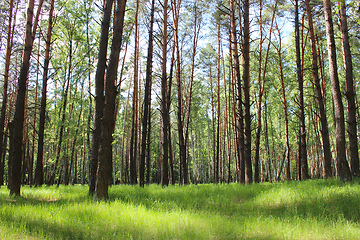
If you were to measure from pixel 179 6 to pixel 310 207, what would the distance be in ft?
37.3

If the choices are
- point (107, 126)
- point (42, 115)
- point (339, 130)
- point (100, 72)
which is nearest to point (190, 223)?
point (107, 126)

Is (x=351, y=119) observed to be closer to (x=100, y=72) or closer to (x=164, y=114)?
(x=164, y=114)

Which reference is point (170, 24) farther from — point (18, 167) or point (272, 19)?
point (18, 167)

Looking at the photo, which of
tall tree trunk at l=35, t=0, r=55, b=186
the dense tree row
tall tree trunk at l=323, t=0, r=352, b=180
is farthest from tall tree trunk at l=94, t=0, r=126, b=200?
tall tree trunk at l=323, t=0, r=352, b=180

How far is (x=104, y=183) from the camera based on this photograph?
5340 mm

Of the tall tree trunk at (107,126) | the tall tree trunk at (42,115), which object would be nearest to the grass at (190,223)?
the tall tree trunk at (107,126)

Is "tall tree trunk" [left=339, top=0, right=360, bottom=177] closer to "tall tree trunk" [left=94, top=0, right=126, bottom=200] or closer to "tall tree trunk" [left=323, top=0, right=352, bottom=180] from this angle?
"tall tree trunk" [left=323, top=0, right=352, bottom=180]

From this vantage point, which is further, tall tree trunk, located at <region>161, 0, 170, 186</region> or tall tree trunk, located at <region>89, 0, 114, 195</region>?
tall tree trunk, located at <region>161, 0, 170, 186</region>

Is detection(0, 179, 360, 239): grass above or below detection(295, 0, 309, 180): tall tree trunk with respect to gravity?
below

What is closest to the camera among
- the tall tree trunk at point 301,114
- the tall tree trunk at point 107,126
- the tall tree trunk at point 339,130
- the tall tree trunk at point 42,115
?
the tall tree trunk at point 107,126

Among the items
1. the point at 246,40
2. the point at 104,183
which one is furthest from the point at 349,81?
the point at 104,183

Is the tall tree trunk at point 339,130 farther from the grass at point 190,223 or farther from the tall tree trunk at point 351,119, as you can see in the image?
the grass at point 190,223

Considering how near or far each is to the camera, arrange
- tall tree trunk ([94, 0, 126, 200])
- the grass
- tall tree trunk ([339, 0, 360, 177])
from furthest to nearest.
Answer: tall tree trunk ([339, 0, 360, 177]) < tall tree trunk ([94, 0, 126, 200]) < the grass

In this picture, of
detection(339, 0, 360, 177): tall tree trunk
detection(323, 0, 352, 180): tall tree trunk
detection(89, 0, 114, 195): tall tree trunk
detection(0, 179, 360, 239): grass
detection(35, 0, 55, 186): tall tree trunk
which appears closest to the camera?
detection(0, 179, 360, 239): grass
